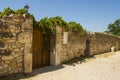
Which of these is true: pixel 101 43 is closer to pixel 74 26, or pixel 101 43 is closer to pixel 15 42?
pixel 74 26

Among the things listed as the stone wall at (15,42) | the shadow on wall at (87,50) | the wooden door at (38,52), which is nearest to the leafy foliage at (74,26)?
the shadow on wall at (87,50)

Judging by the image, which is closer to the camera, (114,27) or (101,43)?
(101,43)

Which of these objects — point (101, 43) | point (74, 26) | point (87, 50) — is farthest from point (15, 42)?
point (101, 43)

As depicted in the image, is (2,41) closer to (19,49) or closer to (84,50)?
(19,49)

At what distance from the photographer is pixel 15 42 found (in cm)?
670

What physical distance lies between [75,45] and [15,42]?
5677mm

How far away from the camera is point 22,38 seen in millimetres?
6957

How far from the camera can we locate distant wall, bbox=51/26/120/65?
9.40m

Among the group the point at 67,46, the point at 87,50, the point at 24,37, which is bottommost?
the point at 87,50

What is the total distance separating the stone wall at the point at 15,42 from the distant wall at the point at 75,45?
7.81ft

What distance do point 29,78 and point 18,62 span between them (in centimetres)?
75

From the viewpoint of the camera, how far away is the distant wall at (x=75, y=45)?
30.8 ft

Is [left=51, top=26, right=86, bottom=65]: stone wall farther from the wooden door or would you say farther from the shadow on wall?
the shadow on wall

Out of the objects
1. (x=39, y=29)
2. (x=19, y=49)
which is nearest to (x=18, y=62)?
(x=19, y=49)
